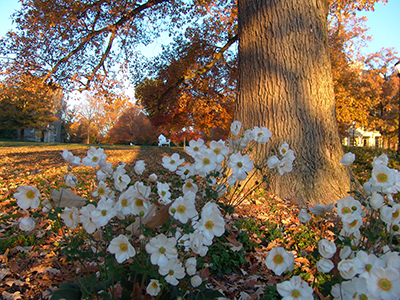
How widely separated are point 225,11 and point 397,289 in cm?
1106

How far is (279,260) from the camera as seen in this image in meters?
1.06

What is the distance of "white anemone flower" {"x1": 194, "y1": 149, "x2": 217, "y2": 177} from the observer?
4.30ft

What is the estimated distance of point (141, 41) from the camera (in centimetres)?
1028

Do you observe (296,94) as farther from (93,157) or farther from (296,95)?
(93,157)

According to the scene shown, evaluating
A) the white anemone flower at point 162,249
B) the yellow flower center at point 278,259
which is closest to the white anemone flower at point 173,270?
the white anemone flower at point 162,249

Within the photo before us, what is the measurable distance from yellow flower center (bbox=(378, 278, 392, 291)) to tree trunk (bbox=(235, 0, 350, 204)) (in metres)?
2.83

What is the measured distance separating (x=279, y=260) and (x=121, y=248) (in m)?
0.63

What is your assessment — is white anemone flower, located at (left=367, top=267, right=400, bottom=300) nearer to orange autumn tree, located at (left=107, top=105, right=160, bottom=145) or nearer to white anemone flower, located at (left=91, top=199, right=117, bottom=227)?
white anemone flower, located at (left=91, top=199, right=117, bottom=227)

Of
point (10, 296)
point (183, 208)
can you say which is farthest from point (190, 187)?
point (10, 296)

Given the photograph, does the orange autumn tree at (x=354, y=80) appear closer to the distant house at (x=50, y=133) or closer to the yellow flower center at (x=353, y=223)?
the yellow flower center at (x=353, y=223)

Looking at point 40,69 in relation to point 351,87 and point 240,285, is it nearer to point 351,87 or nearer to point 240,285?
point 240,285

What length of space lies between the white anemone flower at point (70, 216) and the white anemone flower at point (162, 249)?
384mm

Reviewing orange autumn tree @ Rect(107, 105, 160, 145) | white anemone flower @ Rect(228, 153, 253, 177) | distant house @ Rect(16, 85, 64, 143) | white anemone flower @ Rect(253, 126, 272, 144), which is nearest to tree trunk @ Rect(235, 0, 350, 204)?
white anemone flower @ Rect(253, 126, 272, 144)

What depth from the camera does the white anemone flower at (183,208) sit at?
1.07 meters
